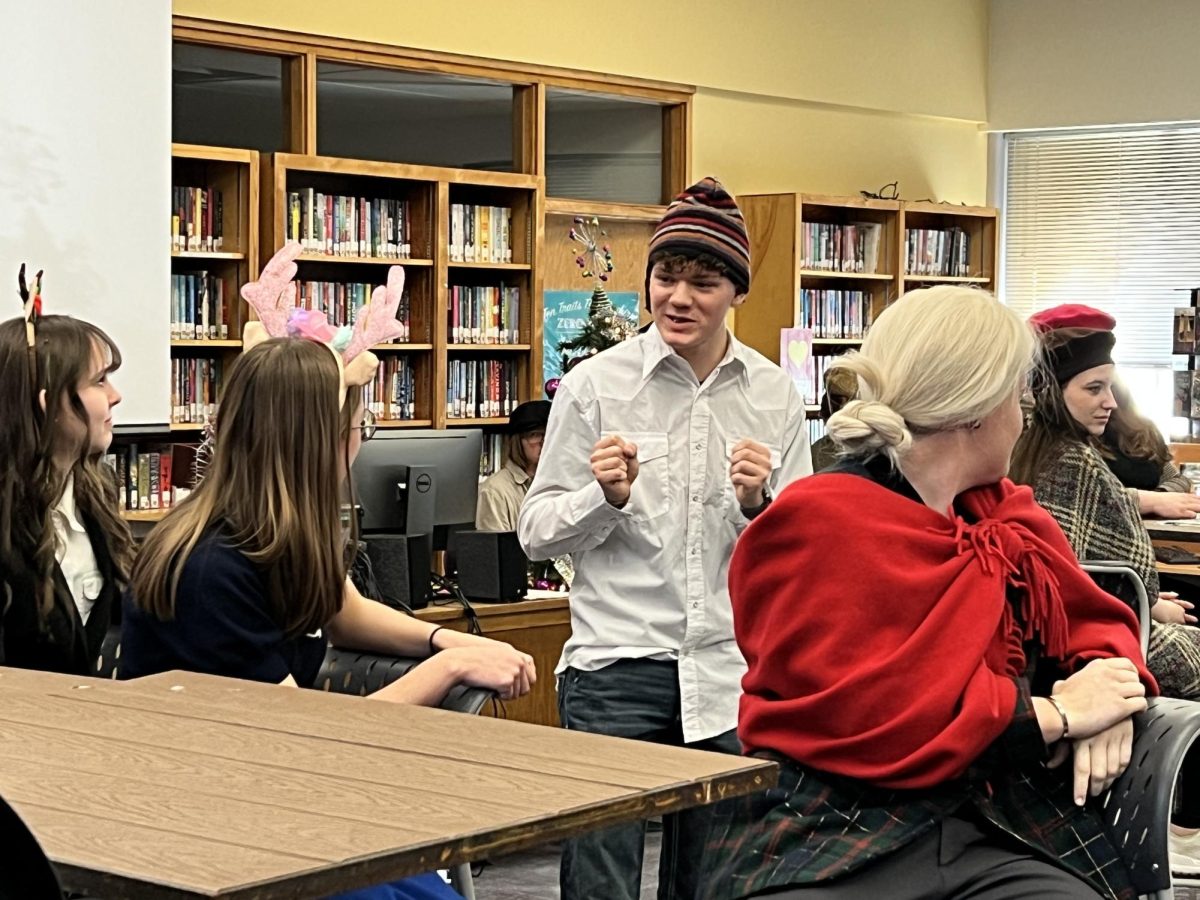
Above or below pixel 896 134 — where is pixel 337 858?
below

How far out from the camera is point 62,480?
124 inches

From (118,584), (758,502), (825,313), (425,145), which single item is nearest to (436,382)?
(425,145)

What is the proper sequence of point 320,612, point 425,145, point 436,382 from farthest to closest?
point 425,145, point 436,382, point 320,612

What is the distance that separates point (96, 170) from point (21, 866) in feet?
15.4

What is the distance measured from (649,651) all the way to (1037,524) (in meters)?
0.75

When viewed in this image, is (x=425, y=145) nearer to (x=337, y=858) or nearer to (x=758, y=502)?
(x=758, y=502)

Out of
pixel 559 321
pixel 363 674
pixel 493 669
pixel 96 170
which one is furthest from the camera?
pixel 559 321

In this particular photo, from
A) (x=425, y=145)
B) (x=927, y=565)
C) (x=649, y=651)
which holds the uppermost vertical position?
(x=425, y=145)

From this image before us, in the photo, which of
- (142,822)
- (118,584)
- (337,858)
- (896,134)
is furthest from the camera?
(896,134)

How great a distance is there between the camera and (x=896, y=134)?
9352 mm

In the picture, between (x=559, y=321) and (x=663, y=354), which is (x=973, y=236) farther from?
(x=663, y=354)

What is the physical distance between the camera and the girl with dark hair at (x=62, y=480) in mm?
2963

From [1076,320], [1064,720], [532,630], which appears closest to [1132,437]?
[1076,320]

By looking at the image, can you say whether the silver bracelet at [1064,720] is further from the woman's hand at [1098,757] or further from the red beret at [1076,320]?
the red beret at [1076,320]
